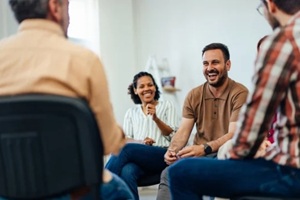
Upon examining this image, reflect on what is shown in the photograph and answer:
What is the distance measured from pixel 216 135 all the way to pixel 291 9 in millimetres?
1473

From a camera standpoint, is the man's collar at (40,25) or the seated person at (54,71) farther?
the man's collar at (40,25)

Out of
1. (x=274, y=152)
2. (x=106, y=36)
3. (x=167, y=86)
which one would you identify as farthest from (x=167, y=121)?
(x=274, y=152)

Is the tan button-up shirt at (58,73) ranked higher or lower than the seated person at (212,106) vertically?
higher

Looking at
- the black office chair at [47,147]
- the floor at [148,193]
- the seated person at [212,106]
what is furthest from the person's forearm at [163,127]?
the black office chair at [47,147]

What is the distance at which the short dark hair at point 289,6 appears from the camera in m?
1.39

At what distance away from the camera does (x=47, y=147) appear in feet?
4.11

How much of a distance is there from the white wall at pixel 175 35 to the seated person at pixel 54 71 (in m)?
2.79

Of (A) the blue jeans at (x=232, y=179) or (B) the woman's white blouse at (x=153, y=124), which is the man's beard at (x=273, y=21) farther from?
(B) the woman's white blouse at (x=153, y=124)

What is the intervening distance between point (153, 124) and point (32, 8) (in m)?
1.98

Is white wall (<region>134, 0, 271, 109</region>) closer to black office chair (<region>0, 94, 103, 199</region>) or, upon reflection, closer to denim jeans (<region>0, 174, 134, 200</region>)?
denim jeans (<region>0, 174, 134, 200</region>)

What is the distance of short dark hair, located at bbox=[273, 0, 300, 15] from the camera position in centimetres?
139

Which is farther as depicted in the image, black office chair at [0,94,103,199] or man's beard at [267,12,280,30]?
man's beard at [267,12,280,30]

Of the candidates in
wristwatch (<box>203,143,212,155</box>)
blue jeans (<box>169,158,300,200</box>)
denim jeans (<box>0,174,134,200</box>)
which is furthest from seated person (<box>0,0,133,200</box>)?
wristwatch (<box>203,143,212,155</box>)

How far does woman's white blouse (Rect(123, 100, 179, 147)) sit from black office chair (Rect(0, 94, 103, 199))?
1983 millimetres
